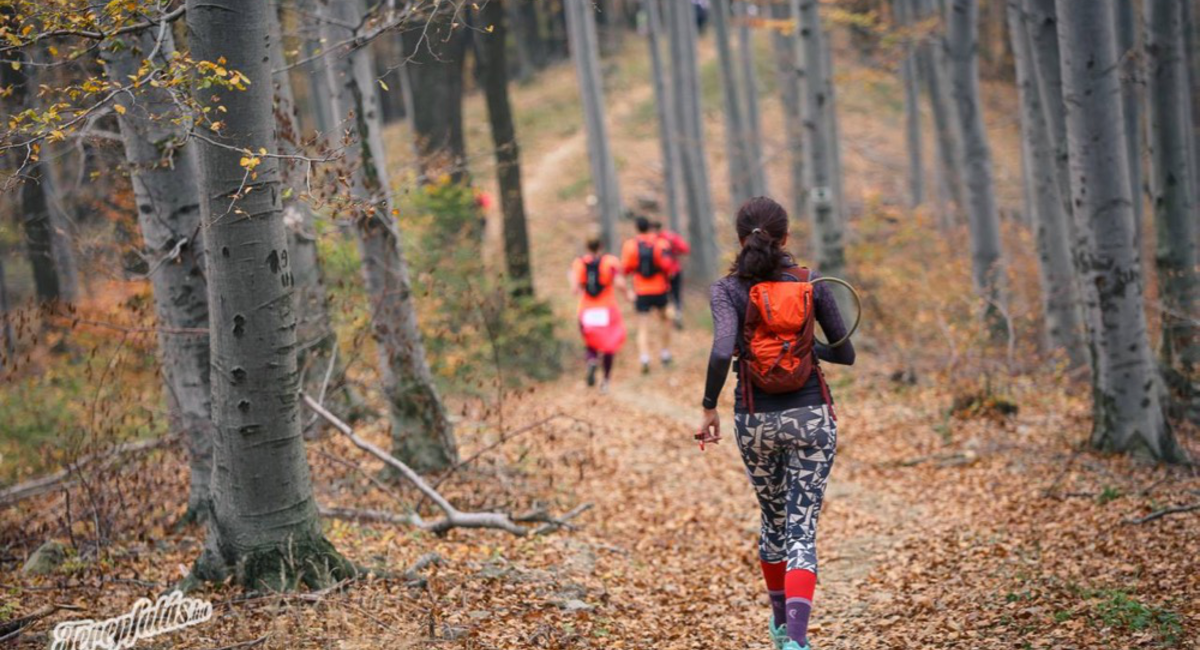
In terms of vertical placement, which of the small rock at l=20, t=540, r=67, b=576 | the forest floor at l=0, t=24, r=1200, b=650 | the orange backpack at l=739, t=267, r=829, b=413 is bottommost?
the forest floor at l=0, t=24, r=1200, b=650

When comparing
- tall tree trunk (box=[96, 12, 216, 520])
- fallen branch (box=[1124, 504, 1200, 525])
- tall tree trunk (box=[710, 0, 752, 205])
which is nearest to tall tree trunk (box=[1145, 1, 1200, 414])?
fallen branch (box=[1124, 504, 1200, 525])

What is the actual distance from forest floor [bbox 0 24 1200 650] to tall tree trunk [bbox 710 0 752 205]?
47.6ft

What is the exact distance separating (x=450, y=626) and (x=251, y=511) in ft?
3.79

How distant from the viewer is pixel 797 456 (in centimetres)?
462

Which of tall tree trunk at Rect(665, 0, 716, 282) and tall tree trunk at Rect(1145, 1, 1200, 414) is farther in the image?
tall tree trunk at Rect(665, 0, 716, 282)

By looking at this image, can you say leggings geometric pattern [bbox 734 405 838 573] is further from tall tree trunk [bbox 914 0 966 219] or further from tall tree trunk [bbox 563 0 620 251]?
tall tree trunk [bbox 914 0 966 219]

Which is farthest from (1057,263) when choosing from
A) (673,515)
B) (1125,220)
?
(673,515)

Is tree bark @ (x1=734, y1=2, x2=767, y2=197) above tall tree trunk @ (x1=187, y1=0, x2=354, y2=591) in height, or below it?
above

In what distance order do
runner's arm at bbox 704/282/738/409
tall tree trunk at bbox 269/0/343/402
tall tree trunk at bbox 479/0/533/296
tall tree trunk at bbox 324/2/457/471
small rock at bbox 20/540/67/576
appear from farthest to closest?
tall tree trunk at bbox 479/0/533/296 < tall tree trunk at bbox 324/2/457/471 < tall tree trunk at bbox 269/0/343/402 < small rock at bbox 20/540/67/576 < runner's arm at bbox 704/282/738/409

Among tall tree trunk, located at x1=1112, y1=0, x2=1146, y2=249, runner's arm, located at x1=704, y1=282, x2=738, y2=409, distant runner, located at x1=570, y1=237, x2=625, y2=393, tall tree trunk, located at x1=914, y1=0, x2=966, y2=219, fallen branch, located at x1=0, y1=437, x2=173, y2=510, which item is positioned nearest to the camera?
runner's arm, located at x1=704, y1=282, x2=738, y2=409

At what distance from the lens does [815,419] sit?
4574 millimetres

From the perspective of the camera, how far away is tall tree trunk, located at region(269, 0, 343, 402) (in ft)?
23.3

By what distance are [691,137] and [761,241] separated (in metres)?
19.1

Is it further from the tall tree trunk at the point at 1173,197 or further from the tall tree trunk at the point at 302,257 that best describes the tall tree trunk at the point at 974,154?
the tall tree trunk at the point at 302,257
